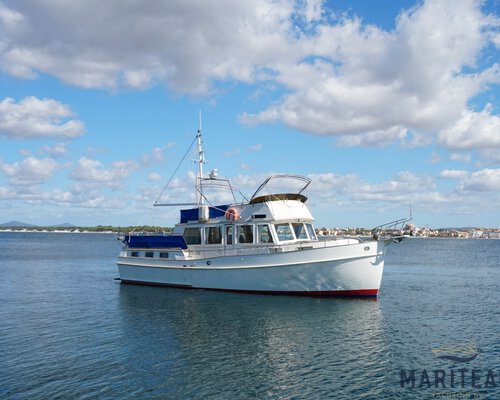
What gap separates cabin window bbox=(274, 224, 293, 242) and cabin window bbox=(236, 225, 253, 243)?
1.77 meters

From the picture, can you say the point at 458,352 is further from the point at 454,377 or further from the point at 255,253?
the point at 255,253

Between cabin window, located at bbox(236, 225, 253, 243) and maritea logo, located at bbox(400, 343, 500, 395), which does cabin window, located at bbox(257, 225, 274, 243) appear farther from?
maritea logo, located at bbox(400, 343, 500, 395)

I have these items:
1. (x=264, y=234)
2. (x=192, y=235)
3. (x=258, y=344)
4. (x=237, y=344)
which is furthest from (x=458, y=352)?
(x=192, y=235)

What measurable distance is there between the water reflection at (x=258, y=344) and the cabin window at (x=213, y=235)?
4148 millimetres

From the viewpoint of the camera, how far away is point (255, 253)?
26.2 m

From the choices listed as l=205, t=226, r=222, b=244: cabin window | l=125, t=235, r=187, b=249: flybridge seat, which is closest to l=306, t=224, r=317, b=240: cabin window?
l=205, t=226, r=222, b=244: cabin window

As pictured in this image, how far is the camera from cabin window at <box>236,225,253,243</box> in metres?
27.8

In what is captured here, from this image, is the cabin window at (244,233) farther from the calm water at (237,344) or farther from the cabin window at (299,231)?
the calm water at (237,344)

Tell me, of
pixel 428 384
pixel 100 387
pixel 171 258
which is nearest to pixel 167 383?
pixel 100 387

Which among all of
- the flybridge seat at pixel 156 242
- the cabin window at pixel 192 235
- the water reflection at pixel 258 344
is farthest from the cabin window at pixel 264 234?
the flybridge seat at pixel 156 242

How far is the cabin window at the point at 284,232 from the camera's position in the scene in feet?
89.4

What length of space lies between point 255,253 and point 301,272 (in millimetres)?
3023

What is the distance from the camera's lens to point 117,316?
22.5 metres

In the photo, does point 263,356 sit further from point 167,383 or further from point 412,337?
point 412,337
